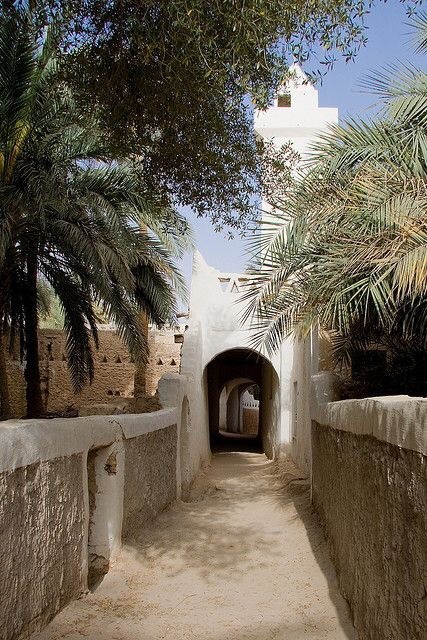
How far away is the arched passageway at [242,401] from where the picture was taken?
17234 mm

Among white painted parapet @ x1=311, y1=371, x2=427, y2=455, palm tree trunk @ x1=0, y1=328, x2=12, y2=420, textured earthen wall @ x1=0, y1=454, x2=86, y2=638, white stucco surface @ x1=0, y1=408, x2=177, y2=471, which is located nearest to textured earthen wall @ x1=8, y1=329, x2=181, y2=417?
palm tree trunk @ x1=0, y1=328, x2=12, y2=420

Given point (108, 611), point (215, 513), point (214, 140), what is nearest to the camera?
point (108, 611)

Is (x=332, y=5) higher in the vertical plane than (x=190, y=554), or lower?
higher

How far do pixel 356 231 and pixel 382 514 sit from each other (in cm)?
379

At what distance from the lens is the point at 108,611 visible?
5047 millimetres

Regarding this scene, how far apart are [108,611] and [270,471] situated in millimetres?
8862

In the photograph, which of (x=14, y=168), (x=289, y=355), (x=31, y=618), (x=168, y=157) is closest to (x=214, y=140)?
(x=168, y=157)

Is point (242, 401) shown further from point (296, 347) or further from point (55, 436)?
point (55, 436)

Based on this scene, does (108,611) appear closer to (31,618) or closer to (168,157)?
(31,618)

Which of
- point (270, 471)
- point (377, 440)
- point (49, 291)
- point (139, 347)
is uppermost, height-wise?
point (49, 291)

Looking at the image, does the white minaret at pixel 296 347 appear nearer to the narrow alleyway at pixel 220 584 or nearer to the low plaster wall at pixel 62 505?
the narrow alleyway at pixel 220 584

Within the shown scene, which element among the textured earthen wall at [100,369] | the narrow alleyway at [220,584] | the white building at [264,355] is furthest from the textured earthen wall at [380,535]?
the textured earthen wall at [100,369]

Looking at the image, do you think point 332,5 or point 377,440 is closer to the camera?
point 377,440

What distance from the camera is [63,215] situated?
8180 millimetres
